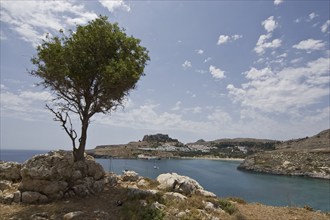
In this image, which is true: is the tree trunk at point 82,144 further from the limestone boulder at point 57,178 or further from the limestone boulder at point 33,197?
the limestone boulder at point 33,197

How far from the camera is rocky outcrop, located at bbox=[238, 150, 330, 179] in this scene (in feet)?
458

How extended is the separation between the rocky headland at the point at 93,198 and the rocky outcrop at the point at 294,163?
13200 cm

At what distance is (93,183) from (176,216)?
772cm

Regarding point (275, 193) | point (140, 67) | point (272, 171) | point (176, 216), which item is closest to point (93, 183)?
point (176, 216)

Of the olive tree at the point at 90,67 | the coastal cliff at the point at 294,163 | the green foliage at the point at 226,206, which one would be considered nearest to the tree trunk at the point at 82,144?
the olive tree at the point at 90,67

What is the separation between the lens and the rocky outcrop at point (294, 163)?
458 feet

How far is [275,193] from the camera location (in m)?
91.1

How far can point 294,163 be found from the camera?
154250mm

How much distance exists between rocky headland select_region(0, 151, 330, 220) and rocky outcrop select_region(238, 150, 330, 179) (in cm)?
13200

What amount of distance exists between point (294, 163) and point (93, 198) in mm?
156310

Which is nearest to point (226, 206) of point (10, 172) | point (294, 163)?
point (10, 172)

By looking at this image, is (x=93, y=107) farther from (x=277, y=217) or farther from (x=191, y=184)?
(x=277, y=217)

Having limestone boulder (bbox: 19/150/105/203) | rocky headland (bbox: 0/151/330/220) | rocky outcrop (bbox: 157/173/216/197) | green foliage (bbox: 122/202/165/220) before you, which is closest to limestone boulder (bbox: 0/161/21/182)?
rocky headland (bbox: 0/151/330/220)

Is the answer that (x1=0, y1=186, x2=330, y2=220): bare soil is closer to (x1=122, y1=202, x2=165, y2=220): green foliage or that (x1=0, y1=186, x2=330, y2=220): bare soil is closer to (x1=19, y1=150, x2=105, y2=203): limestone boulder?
(x1=122, y1=202, x2=165, y2=220): green foliage
